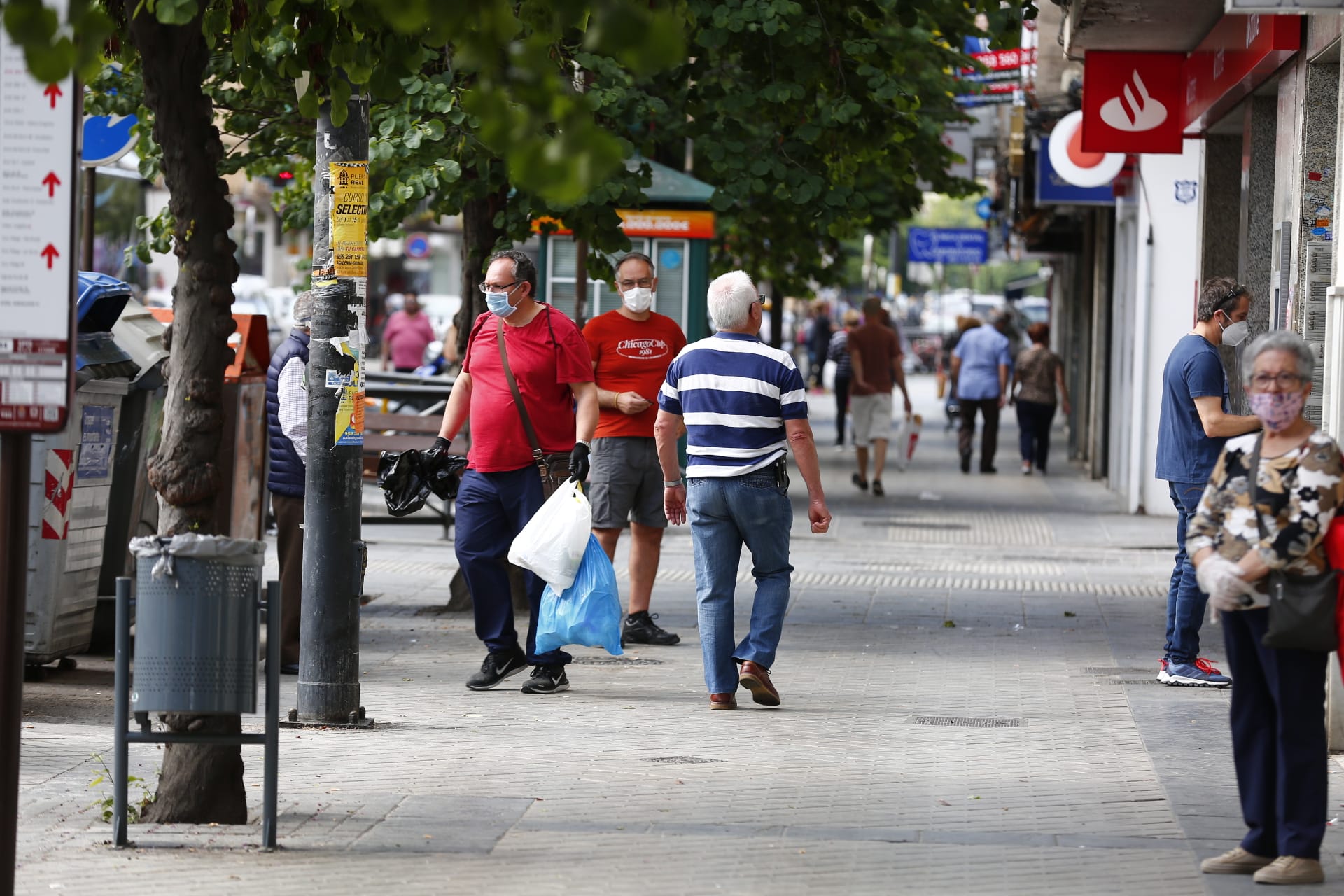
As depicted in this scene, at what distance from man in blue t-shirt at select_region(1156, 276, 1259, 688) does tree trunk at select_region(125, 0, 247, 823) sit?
4.46m

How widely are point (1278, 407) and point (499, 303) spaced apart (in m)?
4.12

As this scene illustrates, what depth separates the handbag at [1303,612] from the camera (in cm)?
502

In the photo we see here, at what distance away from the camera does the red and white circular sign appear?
58.0 feet

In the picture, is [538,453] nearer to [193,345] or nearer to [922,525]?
[193,345]

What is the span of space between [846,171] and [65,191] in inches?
282

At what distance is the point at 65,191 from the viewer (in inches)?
186

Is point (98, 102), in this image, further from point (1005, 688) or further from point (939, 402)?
point (939, 402)

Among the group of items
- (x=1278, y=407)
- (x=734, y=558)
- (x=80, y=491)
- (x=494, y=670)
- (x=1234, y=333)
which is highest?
(x=1234, y=333)

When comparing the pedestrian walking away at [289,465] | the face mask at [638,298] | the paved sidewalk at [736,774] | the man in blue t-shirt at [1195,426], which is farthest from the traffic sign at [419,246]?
the man in blue t-shirt at [1195,426]

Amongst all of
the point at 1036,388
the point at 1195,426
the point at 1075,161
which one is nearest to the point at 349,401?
the point at 1195,426

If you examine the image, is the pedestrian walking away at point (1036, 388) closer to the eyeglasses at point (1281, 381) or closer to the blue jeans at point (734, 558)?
the blue jeans at point (734, 558)

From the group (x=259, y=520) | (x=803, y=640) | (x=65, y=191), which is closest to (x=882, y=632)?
(x=803, y=640)

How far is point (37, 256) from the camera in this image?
4.69 m

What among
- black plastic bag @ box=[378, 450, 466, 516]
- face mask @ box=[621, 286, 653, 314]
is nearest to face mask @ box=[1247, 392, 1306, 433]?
black plastic bag @ box=[378, 450, 466, 516]
